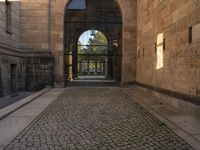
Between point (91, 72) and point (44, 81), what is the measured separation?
26.7 m

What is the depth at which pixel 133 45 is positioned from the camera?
16.4 metres

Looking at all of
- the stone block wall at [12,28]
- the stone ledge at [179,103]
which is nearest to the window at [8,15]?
the stone block wall at [12,28]

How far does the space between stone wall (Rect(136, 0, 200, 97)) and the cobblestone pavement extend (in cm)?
152

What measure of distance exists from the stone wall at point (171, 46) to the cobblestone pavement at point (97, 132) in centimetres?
152

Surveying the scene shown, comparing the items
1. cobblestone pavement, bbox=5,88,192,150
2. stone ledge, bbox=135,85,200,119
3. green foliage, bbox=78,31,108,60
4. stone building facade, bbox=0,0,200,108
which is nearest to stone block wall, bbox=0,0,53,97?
stone building facade, bbox=0,0,200,108

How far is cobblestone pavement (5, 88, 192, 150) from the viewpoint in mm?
4602

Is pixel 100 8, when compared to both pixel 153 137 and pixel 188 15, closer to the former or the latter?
pixel 188 15

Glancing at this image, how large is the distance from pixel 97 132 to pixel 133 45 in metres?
11.4

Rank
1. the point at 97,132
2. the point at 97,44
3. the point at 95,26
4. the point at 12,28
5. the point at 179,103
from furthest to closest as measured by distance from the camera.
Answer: the point at 97,44 → the point at 95,26 → the point at 12,28 → the point at 179,103 → the point at 97,132

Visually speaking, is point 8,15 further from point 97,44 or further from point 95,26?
point 97,44

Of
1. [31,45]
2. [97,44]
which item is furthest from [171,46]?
[97,44]

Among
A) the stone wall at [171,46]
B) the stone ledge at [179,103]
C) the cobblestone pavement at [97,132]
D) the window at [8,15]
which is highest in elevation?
the window at [8,15]

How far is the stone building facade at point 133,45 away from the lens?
25.2 feet

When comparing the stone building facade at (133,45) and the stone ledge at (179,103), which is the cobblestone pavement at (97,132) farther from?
the stone building facade at (133,45)
